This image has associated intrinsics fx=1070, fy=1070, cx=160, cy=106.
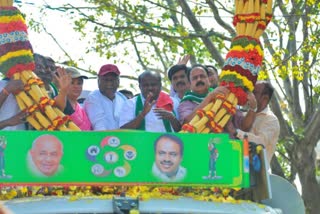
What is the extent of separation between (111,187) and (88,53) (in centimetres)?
1140

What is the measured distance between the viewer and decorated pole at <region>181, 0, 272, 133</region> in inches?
280

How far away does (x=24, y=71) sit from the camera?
7.16 m

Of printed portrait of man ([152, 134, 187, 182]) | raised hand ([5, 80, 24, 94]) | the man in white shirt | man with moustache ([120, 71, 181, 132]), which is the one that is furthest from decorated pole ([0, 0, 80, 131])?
the man in white shirt

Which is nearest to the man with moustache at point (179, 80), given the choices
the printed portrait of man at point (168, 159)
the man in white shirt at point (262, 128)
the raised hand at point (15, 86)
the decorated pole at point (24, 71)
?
the man in white shirt at point (262, 128)

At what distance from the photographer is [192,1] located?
1509 cm

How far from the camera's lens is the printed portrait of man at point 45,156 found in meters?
5.75

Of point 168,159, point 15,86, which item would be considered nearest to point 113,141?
point 168,159

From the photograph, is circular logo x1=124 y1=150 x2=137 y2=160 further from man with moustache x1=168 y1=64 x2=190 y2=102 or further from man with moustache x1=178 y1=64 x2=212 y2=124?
man with moustache x1=168 y1=64 x2=190 y2=102

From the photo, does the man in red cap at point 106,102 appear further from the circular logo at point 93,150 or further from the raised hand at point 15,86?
the circular logo at point 93,150

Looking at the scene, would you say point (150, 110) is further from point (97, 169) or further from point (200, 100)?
point (97, 169)

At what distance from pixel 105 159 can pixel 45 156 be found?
32 cm

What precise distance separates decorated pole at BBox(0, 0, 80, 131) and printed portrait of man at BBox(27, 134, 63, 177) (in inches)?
37.5

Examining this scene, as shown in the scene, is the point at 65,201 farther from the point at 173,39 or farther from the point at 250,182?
the point at 173,39

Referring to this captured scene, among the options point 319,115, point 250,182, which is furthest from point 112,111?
point 319,115
